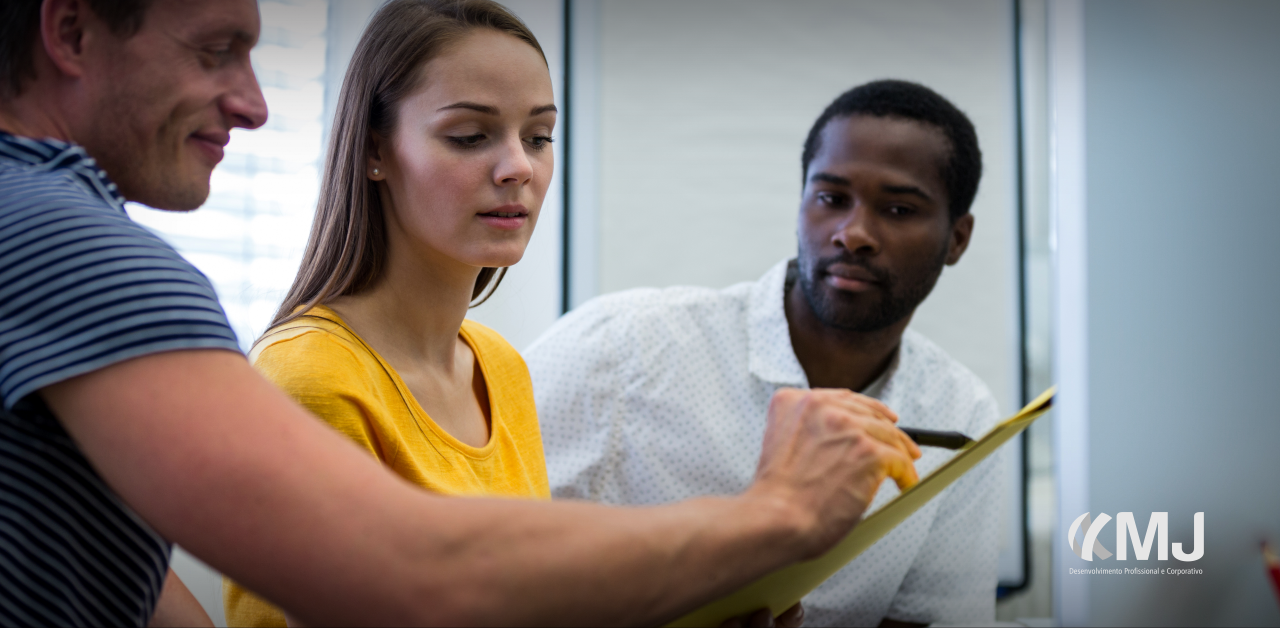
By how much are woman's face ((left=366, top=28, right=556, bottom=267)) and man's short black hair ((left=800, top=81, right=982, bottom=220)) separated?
0.70 m

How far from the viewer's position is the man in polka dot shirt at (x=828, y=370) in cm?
123

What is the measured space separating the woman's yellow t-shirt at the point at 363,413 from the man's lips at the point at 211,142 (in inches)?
7.8

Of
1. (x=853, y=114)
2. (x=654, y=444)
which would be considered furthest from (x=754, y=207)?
(x=654, y=444)

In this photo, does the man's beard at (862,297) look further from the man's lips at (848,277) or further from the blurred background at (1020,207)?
the blurred background at (1020,207)

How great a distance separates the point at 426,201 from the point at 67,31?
36cm

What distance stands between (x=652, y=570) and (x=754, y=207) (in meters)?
1.32

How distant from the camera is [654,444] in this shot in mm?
1240

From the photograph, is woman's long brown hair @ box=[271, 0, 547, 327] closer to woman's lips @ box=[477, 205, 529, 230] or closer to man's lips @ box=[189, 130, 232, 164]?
woman's lips @ box=[477, 205, 529, 230]

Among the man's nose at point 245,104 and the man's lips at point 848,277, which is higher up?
the man's nose at point 245,104

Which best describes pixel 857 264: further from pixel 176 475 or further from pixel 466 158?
pixel 176 475

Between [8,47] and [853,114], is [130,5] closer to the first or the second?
[8,47]

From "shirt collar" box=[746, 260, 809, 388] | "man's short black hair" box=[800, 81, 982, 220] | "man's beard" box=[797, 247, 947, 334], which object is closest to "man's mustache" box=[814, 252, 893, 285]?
"man's beard" box=[797, 247, 947, 334]

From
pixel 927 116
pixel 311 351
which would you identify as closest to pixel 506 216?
pixel 311 351

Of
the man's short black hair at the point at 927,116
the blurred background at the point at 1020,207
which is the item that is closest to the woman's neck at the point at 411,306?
the blurred background at the point at 1020,207
